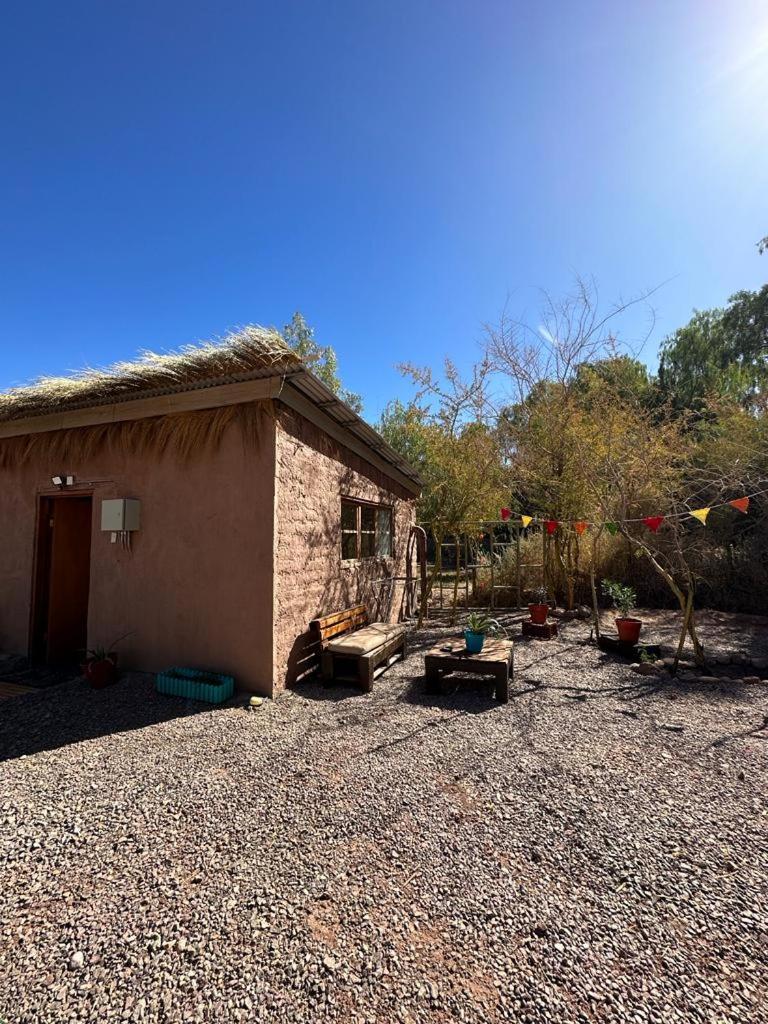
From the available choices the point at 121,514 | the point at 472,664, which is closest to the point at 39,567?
the point at 121,514

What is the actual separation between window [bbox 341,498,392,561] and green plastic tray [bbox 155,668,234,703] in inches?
94.1

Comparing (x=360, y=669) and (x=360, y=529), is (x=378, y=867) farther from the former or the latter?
(x=360, y=529)

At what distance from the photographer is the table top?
474 cm

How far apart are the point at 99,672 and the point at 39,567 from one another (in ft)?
7.20

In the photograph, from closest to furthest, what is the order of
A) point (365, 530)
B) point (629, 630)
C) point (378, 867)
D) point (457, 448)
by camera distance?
point (378, 867), point (629, 630), point (365, 530), point (457, 448)

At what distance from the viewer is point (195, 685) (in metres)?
→ 4.36

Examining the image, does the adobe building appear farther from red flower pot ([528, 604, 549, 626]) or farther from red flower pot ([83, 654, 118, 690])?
red flower pot ([528, 604, 549, 626])

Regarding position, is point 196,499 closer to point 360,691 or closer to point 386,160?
point 360,691

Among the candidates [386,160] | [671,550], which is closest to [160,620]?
[386,160]

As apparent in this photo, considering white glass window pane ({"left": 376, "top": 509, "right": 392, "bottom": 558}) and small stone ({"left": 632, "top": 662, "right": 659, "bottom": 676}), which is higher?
white glass window pane ({"left": 376, "top": 509, "right": 392, "bottom": 558})

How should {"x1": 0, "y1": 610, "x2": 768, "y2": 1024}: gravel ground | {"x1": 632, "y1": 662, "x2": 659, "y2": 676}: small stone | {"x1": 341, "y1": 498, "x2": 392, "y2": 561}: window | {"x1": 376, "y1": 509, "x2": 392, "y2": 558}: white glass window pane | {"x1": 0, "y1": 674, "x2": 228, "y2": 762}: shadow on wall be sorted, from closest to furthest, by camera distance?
{"x1": 0, "y1": 610, "x2": 768, "y2": 1024}: gravel ground < {"x1": 0, "y1": 674, "x2": 228, "y2": 762}: shadow on wall < {"x1": 632, "y1": 662, "x2": 659, "y2": 676}: small stone < {"x1": 341, "y1": 498, "x2": 392, "y2": 561}: window < {"x1": 376, "y1": 509, "x2": 392, "y2": 558}: white glass window pane

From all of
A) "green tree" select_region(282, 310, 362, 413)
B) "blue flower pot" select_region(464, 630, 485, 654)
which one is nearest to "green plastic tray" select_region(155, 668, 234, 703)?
"blue flower pot" select_region(464, 630, 485, 654)

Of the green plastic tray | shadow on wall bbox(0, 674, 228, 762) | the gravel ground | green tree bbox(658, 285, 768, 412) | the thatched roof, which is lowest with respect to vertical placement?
the gravel ground

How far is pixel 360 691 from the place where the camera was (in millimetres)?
4902
